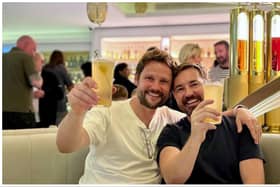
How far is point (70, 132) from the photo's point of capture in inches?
56.4

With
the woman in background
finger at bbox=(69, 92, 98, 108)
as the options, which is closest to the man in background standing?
the woman in background

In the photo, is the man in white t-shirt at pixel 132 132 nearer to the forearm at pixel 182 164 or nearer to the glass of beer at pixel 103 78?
the forearm at pixel 182 164

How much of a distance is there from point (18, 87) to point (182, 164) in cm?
294

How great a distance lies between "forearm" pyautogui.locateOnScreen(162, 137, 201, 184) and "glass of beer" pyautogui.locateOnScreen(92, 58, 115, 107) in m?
0.32

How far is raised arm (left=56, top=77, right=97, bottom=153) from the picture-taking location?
1.28 metres

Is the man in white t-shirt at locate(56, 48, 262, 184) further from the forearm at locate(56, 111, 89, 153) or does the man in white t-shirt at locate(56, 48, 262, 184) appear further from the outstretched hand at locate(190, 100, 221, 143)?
the outstretched hand at locate(190, 100, 221, 143)

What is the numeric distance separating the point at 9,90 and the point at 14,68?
0.75 ft

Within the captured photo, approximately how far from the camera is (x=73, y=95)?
1336 mm

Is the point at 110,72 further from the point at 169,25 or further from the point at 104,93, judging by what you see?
the point at 169,25

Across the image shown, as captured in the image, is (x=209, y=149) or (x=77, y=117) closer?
(x=77, y=117)

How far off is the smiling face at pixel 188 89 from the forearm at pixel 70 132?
1.36ft

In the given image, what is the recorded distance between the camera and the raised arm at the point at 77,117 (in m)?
1.28

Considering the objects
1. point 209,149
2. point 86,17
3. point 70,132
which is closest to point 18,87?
point 70,132

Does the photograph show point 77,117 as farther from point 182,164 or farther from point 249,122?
point 249,122
